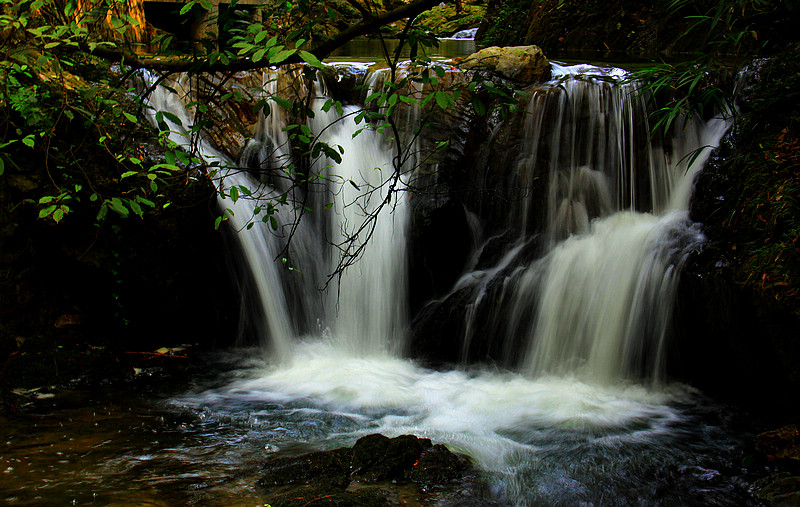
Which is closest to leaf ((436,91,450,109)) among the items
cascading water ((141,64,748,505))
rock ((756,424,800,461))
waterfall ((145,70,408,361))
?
cascading water ((141,64,748,505))

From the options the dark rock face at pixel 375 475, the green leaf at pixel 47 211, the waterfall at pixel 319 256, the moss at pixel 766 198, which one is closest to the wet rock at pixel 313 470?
the dark rock face at pixel 375 475

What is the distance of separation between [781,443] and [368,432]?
2.65 m

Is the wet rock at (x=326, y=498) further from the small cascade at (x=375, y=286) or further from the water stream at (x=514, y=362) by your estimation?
the small cascade at (x=375, y=286)

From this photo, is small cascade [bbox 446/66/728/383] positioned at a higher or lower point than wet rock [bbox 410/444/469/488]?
higher

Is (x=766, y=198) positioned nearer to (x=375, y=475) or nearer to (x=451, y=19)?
(x=375, y=475)

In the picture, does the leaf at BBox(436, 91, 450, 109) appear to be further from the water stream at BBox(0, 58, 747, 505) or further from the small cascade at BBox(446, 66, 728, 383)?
the small cascade at BBox(446, 66, 728, 383)

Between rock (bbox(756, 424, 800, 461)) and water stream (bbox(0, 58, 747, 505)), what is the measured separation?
228mm

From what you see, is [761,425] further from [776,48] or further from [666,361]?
[776,48]

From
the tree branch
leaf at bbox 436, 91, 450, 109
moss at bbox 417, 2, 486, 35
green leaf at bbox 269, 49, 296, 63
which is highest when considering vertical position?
moss at bbox 417, 2, 486, 35

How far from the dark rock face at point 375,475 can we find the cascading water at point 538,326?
0.30m

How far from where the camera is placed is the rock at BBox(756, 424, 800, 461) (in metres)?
3.73

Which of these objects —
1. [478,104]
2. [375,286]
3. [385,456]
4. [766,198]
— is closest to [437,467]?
[385,456]

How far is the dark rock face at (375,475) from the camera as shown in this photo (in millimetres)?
A: 3217

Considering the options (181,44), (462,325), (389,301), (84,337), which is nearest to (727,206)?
(462,325)
